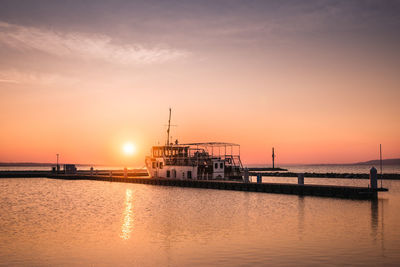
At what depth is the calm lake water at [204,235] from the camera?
14633 mm

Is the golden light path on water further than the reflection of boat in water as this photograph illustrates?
No

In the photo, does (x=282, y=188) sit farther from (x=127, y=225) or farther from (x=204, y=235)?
(x=204, y=235)

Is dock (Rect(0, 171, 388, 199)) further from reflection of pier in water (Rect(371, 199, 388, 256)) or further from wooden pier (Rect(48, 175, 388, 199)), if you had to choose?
reflection of pier in water (Rect(371, 199, 388, 256))

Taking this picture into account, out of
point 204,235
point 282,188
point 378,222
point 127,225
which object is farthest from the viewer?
point 282,188

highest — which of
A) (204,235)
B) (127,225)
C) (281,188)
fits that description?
(281,188)

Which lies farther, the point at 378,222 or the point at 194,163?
the point at 194,163

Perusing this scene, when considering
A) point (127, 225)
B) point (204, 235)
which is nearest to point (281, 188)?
point (127, 225)

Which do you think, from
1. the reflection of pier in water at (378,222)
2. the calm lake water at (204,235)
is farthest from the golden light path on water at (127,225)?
the reflection of pier in water at (378,222)

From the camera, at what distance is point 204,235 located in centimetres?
1895

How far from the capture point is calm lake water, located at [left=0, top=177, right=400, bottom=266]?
48.0 feet

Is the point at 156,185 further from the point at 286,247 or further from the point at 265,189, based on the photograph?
the point at 286,247

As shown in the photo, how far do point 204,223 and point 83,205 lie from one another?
49.0ft

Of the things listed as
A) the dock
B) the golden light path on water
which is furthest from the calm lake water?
the dock

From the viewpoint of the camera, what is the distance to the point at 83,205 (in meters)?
33.8
